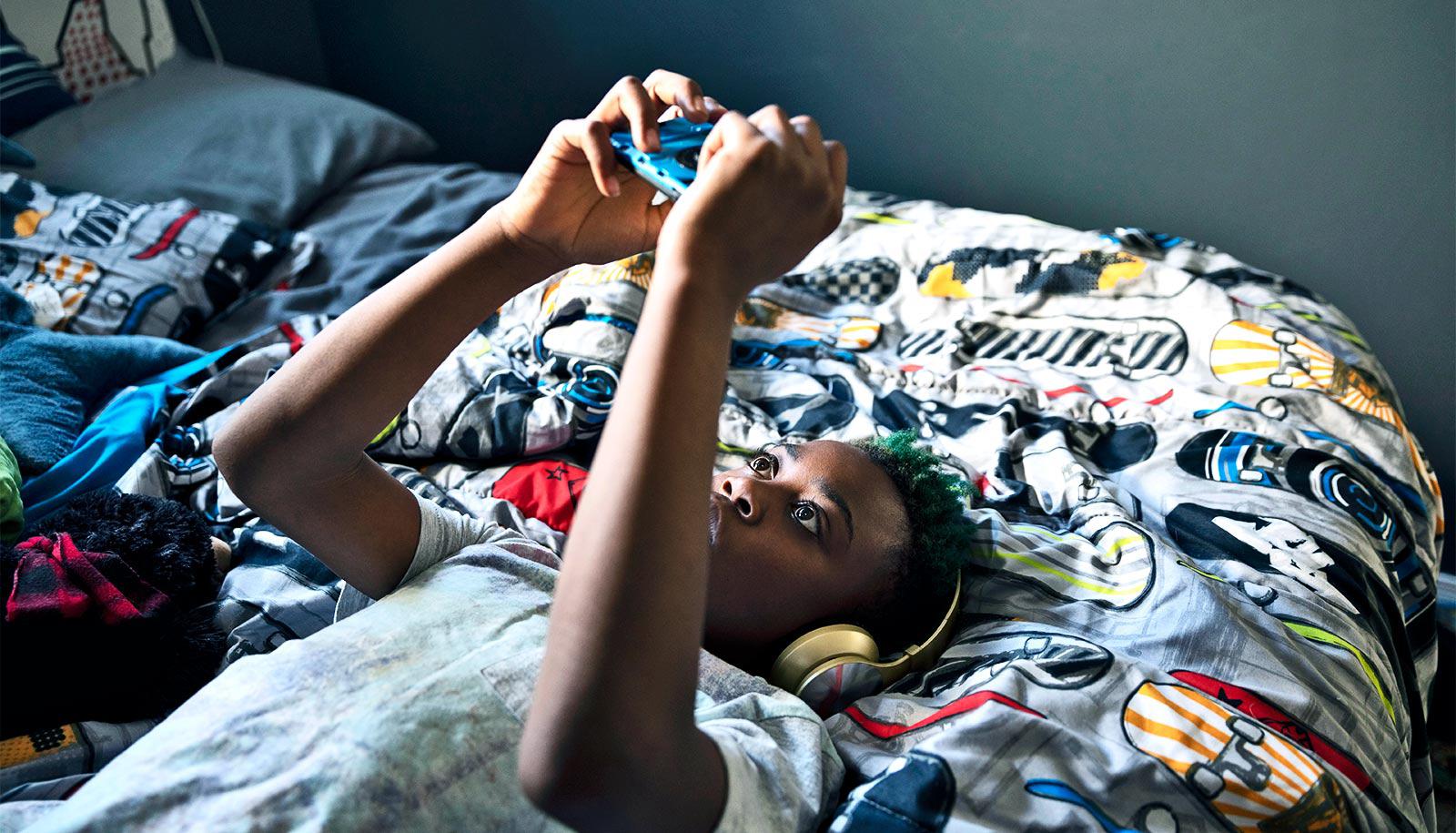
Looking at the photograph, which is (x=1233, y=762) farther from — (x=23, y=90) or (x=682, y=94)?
(x=23, y=90)

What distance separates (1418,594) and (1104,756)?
76 centimetres

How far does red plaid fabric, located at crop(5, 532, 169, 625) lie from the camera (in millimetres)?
809

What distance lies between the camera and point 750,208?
0.62m

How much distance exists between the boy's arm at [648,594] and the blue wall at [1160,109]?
157cm

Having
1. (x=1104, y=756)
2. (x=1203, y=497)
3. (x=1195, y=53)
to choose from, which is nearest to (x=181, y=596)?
(x=1104, y=756)

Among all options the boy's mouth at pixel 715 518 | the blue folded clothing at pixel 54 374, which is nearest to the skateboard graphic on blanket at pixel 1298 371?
the boy's mouth at pixel 715 518

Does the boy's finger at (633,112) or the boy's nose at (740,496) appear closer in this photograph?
the boy's finger at (633,112)

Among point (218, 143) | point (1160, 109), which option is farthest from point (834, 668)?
point (218, 143)

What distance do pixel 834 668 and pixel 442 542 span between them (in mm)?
→ 344

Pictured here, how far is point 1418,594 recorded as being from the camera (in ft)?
4.04

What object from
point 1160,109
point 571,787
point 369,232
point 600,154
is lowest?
point 369,232

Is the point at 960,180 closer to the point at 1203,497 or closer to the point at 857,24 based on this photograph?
the point at 857,24

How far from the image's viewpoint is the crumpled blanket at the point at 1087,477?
2.38 feet

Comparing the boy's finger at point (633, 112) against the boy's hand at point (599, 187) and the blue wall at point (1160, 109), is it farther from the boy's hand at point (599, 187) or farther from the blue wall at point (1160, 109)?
the blue wall at point (1160, 109)
